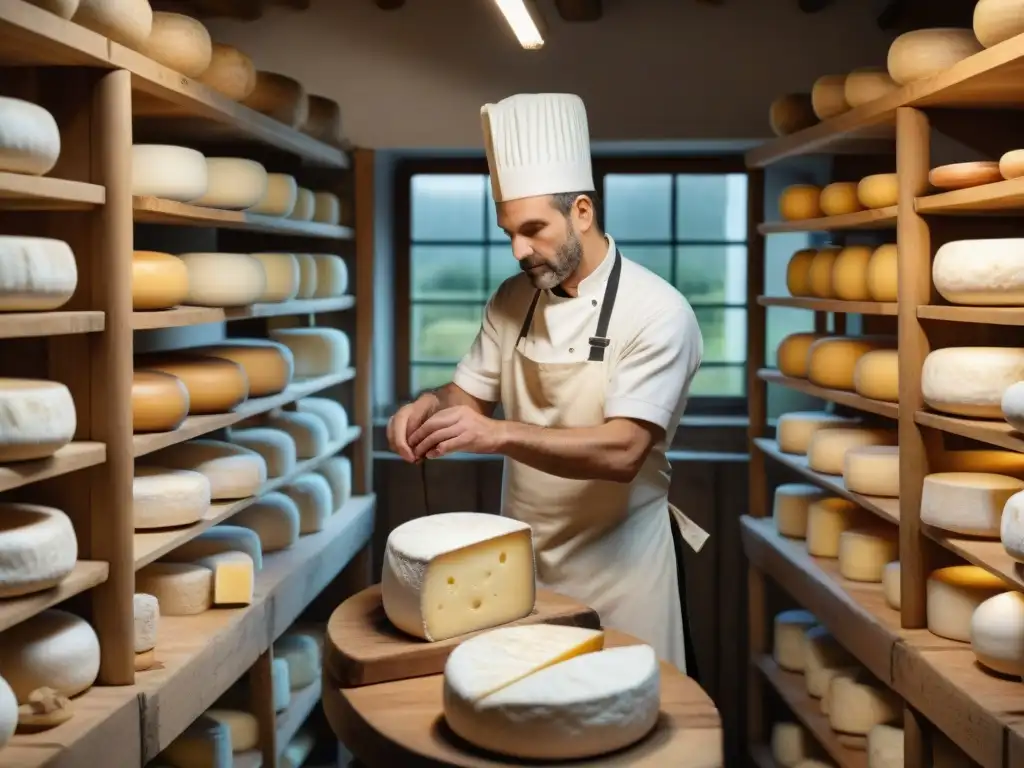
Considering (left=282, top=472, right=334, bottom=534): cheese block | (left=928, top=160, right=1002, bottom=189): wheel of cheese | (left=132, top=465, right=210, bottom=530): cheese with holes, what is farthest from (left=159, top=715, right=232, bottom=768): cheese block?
(left=928, top=160, right=1002, bottom=189): wheel of cheese

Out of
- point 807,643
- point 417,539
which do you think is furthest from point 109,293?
point 807,643

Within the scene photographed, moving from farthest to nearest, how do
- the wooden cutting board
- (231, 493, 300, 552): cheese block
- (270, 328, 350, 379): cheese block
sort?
(270, 328, 350, 379): cheese block, (231, 493, 300, 552): cheese block, the wooden cutting board

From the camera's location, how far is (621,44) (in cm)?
456

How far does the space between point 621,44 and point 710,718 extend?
322 centimetres

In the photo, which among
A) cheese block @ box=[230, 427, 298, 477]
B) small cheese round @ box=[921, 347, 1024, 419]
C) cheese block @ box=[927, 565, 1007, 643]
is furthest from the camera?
cheese block @ box=[230, 427, 298, 477]

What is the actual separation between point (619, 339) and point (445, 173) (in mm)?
2409

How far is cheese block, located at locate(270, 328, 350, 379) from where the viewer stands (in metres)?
4.14

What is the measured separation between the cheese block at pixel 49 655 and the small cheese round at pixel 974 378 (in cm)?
173

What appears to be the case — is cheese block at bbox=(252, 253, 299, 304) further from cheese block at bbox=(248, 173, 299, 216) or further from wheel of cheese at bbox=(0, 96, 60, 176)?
wheel of cheese at bbox=(0, 96, 60, 176)

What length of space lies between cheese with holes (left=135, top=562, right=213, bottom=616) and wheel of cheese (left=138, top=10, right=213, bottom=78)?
1132mm

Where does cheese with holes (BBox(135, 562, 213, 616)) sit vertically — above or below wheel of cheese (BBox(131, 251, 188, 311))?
below

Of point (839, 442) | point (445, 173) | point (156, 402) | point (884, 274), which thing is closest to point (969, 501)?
point (884, 274)

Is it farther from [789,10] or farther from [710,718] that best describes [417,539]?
[789,10]

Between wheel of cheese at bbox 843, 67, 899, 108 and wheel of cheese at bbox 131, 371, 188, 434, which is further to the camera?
wheel of cheese at bbox 843, 67, 899, 108
